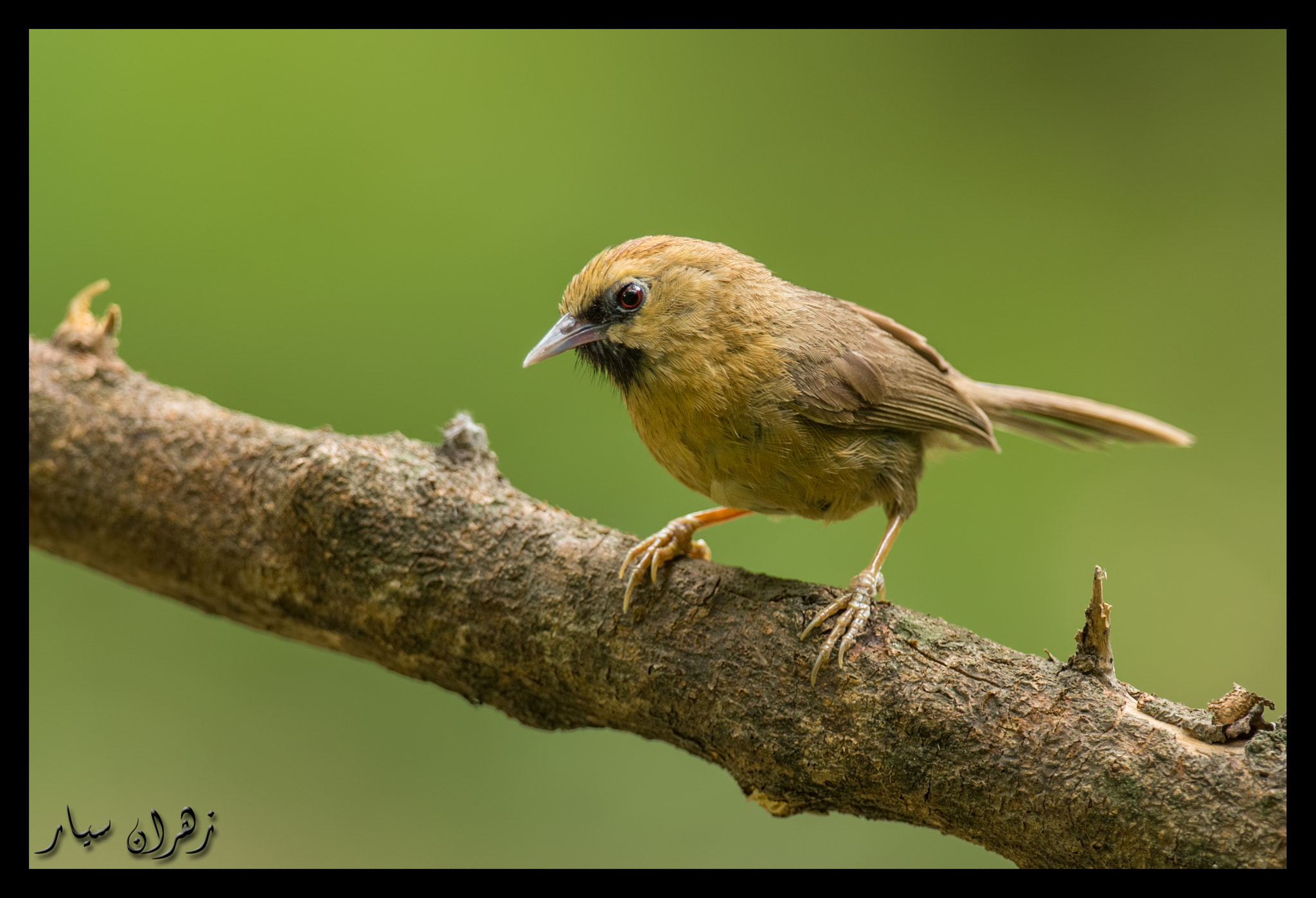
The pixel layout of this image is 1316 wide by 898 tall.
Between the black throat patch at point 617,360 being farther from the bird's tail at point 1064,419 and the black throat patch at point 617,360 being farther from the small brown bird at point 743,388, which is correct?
the bird's tail at point 1064,419

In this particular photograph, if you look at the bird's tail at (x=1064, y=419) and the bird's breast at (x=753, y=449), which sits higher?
the bird's tail at (x=1064, y=419)

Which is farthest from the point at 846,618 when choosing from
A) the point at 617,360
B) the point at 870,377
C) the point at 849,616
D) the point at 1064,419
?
the point at 1064,419

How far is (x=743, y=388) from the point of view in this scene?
339cm

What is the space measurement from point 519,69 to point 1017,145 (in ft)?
9.90

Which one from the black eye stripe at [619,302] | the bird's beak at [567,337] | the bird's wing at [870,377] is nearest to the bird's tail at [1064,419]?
the bird's wing at [870,377]

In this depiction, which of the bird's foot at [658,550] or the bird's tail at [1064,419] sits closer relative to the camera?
the bird's foot at [658,550]

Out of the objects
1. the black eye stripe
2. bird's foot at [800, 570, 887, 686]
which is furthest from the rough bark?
the black eye stripe

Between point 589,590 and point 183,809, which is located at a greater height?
point 589,590

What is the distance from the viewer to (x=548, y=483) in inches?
210

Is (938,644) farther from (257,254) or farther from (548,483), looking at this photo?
(257,254)

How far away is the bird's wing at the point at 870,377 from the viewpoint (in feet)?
11.4

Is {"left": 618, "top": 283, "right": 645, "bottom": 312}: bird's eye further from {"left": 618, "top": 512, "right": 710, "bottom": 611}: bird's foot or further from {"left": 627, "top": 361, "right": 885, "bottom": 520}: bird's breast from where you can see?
{"left": 618, "top": 512, "right": 710, "bottom": 611}: bird's foot

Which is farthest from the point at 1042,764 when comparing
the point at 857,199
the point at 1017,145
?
the point at 1017,145

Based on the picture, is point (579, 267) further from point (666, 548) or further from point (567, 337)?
point (666, 548)
